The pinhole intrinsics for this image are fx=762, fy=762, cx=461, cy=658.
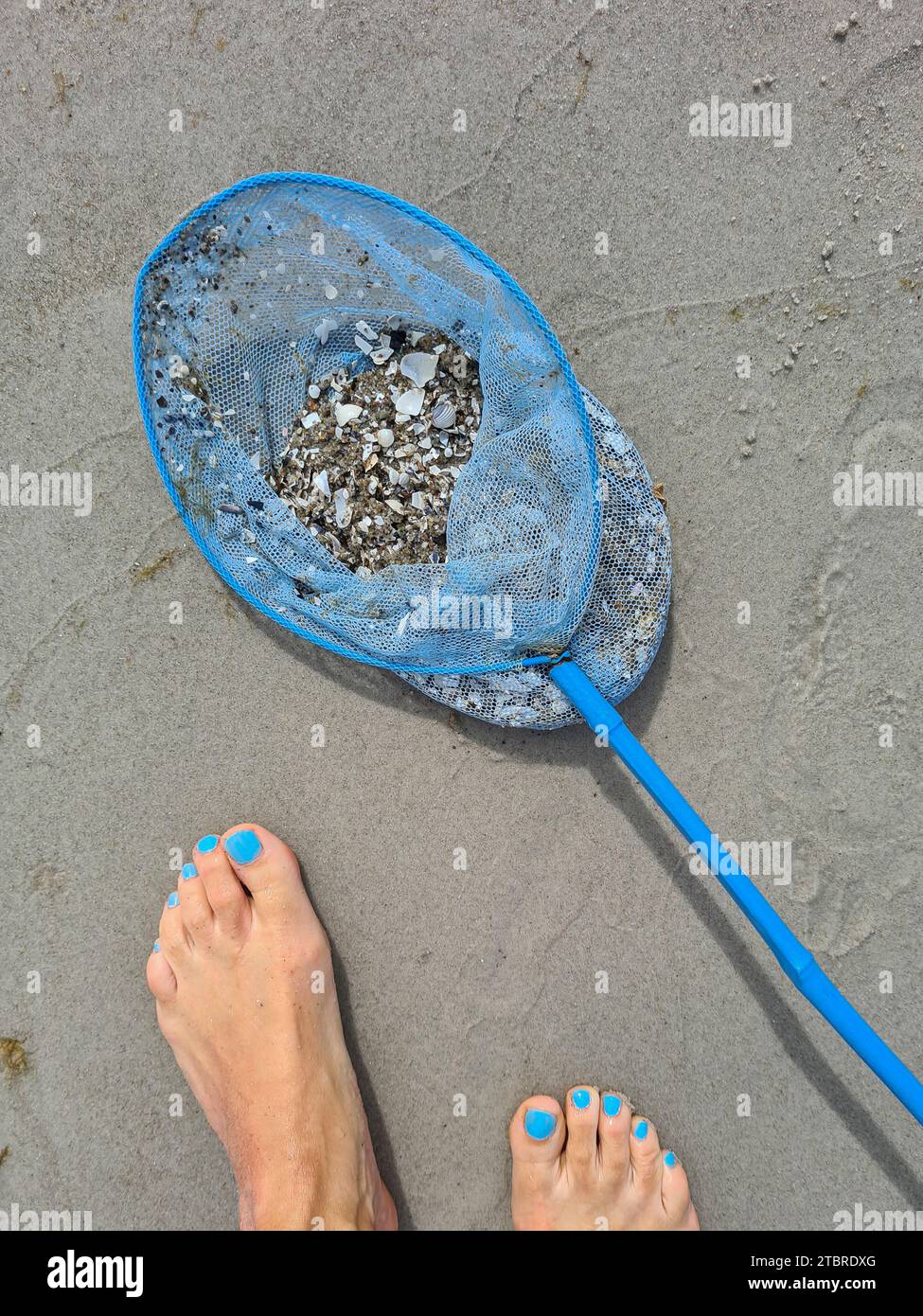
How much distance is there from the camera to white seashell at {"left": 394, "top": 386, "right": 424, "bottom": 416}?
178 cm

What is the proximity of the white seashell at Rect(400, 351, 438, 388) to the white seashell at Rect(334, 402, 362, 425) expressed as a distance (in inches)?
5.5

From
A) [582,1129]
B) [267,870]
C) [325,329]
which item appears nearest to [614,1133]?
[582,1129]

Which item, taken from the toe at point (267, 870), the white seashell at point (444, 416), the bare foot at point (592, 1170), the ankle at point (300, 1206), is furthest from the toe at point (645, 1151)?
the white seashell at point (444, 416)

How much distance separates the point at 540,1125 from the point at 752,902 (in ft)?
2.60

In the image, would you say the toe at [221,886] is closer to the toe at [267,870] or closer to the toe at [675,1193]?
the toe at [267,870]

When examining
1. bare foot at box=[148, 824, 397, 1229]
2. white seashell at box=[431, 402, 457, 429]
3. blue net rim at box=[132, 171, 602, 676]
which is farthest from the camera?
bare foot at box=[148, 824, 397, 1229]

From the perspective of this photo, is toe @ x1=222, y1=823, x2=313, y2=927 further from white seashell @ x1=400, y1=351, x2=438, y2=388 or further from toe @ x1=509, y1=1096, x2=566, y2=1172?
white seashell @ x1=400, y1=351, x2=438, y2=388

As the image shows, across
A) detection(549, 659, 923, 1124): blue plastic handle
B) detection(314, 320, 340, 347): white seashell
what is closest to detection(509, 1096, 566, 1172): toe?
detection(549, 659, 923, 1124): blue plastic handle

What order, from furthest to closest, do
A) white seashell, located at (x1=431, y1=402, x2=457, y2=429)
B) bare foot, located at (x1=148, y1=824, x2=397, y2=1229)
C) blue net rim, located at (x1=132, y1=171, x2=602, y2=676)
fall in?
bare foot, located at (x1=148, y1=824, x2=397, y2=1229)
white seashell, located at (x1=431, y1=402, x2=457, y2=429)
blue net rim, located at (x1=132, y1=171, x2=602, y2=676)

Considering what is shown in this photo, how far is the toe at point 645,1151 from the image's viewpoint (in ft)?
6.34

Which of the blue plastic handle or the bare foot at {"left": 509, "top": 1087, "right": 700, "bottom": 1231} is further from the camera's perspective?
the bare foot at {"left": 509, "top": 1087, "right": 700, "bottom": 1231}

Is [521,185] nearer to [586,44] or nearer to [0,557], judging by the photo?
[586,44]

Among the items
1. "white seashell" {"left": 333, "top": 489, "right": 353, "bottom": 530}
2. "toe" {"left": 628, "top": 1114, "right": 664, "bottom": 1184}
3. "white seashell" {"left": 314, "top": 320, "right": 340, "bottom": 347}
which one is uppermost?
"white seashell" {"left": 314, "top": 320, "right": 340, "bottom": 347}

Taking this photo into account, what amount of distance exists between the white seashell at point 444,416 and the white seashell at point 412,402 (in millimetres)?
42
